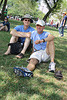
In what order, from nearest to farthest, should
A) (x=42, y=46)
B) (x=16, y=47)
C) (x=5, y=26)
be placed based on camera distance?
(x=42, y=46)
(x=16, y=47)
(x=5, y=26)

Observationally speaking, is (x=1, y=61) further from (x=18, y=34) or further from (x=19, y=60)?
(x=18, y=34)

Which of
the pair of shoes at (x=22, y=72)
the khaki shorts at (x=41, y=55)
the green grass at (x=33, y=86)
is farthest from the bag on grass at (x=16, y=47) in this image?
the pair of shoes at (x=22, y=72)

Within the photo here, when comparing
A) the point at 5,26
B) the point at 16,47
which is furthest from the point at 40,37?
the point at 5,26

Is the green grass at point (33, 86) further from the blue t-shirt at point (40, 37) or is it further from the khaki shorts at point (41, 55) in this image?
the blue t-shirt at point (40, 37)

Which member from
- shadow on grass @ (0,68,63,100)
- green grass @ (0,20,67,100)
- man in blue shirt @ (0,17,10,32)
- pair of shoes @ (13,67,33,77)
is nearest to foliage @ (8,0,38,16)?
man in blue shirt @ (0,17,10,32)

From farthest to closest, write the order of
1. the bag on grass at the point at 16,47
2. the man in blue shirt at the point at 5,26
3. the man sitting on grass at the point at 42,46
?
1. the man in blue shirt at the point at 5,26
2. the bag on grass at the point at 16,47
3. the man sitting on grass at the point at 42,46

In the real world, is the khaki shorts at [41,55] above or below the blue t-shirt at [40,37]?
below

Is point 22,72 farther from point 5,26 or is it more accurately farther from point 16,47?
point 5,26

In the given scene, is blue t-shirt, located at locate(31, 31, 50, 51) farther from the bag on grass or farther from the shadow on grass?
the shadow on grass

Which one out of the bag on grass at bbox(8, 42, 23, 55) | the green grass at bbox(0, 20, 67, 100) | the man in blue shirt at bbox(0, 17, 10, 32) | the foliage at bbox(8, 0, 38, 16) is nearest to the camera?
the green grass at bbox(0, 20, 67, 100)

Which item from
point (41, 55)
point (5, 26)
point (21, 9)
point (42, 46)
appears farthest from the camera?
point (21, 9)

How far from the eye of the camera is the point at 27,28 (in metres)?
4.96

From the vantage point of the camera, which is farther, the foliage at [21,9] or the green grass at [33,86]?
the foliage at [21,9]

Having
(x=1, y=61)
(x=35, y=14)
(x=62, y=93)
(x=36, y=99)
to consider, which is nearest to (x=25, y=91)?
(x=36, y=99)
